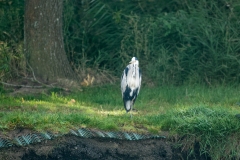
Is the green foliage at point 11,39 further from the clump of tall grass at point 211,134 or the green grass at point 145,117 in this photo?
the clump of tall grass at point 211,134

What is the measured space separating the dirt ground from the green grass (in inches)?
6.3

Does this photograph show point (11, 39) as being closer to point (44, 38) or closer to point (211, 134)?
point (44, 38)

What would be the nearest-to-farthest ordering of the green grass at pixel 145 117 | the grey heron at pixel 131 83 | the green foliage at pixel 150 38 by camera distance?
the green grass at pixel 145 117
the grey heron at pixel 131 83
the green foliage at pixel 150 38

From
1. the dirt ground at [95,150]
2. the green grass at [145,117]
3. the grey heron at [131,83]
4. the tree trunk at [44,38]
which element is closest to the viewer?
the dirt ground at [95,150]

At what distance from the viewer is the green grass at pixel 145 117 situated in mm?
8883

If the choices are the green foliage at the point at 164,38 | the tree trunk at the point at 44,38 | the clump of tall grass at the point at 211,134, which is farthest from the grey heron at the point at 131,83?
the green foliage at the point at 164,38

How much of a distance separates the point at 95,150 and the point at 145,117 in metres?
1.35

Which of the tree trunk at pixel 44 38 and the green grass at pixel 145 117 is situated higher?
the tree trunk at pixel 44 38

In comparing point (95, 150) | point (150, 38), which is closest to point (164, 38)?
point (150, 38)

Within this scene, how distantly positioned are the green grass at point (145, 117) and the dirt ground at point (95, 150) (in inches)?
6.3

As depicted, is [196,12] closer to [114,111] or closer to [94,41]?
[94,41]

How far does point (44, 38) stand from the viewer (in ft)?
40.8

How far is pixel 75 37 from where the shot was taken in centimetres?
1389

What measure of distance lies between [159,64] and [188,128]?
4398mm
